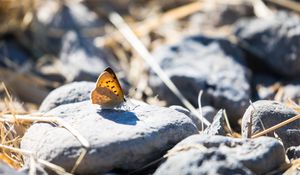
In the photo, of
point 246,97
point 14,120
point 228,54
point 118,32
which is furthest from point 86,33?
point 14,120

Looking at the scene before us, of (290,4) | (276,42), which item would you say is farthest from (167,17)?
(276,42)

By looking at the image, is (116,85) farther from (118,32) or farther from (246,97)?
(118,32)

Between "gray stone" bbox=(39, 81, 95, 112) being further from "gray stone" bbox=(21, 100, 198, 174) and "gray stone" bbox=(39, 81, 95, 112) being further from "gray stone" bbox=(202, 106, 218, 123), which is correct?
"gray stone" bbox=(202, 106, 218, 123)

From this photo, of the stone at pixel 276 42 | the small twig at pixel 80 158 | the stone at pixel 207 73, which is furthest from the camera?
the stone at pixel 276 42

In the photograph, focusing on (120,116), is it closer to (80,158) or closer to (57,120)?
(57,120)

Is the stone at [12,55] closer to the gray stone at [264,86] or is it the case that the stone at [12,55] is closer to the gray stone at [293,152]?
the gray stone at [264,86]

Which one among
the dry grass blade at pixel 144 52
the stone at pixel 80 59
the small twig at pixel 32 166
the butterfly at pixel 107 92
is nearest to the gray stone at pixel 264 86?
the dry grass blade at pixel 144 52
